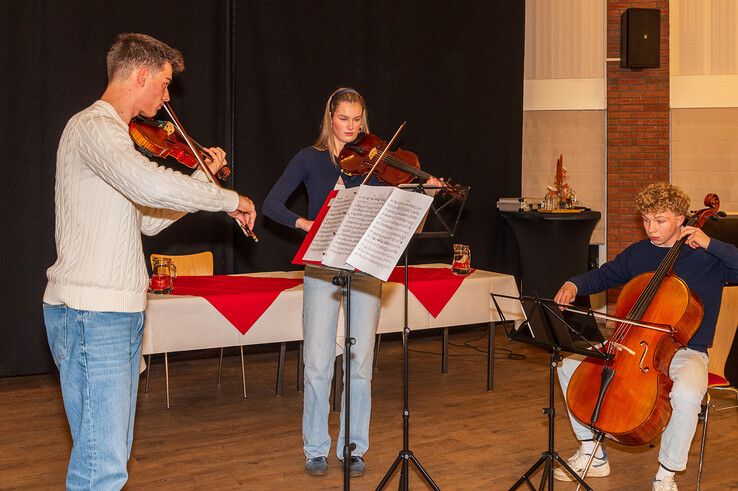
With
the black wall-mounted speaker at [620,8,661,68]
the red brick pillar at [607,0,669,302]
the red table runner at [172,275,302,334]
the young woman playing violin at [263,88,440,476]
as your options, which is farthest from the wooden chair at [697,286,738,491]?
the black wall-mounted speaker at [620,8,661,68]

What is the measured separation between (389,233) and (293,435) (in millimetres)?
1897

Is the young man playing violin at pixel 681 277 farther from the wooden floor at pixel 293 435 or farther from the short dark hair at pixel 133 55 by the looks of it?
the short dark hair at pixel 133 55

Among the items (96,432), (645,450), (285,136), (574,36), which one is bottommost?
(645,450)

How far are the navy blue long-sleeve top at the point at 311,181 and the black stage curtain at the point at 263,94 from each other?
240 cm

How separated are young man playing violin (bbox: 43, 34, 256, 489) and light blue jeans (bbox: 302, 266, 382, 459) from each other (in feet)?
3.86

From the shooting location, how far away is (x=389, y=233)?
2.61 meters

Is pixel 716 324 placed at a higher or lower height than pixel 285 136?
lower

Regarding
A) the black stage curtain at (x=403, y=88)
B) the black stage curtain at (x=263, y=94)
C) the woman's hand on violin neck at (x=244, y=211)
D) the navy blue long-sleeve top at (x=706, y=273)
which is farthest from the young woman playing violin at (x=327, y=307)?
the black stage curtain at (x=403, y=88)

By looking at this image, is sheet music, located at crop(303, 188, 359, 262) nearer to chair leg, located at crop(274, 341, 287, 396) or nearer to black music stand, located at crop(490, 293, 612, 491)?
black music stand, located at crop(490, 293, 612, 491)

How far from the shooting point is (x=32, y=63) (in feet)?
17.4

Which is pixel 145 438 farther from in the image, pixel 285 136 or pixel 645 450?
pixel 285 136

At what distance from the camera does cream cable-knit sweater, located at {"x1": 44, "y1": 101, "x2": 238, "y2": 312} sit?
2107 mm

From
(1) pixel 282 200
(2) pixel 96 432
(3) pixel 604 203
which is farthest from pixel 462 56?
(2) pixel 96 432

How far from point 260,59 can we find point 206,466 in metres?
3.41
